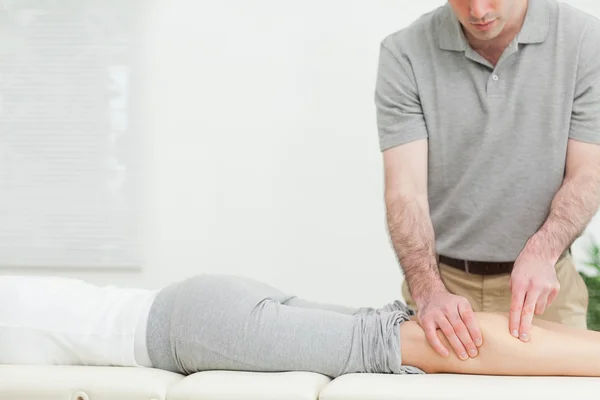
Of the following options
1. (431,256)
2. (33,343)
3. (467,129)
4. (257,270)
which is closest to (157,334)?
(33,343)

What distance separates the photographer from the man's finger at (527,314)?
5.22 feet

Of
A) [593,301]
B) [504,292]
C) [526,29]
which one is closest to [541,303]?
[504,292]

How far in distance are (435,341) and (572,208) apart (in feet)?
2.08

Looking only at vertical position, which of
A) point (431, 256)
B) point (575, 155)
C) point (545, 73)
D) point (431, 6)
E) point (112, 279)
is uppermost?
point (431, 6)

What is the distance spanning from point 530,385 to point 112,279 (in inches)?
112

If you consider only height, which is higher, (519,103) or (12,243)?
(519,103)

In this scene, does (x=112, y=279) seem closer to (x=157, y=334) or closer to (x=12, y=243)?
(x=12, y=243)

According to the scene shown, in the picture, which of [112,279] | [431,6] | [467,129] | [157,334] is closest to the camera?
[157,334]

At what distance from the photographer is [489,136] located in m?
2.16

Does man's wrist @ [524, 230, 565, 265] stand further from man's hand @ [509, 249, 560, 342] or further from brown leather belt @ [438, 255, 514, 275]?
brown leather belt @ [438, 255, 514, 275]

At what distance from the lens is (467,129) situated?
218 centimetres

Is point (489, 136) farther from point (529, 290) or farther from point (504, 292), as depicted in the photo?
point (529, 290)

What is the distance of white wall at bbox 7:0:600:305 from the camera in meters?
3.74

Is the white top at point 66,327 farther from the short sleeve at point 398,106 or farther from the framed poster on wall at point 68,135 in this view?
the framed poster on wall at point 68,135
